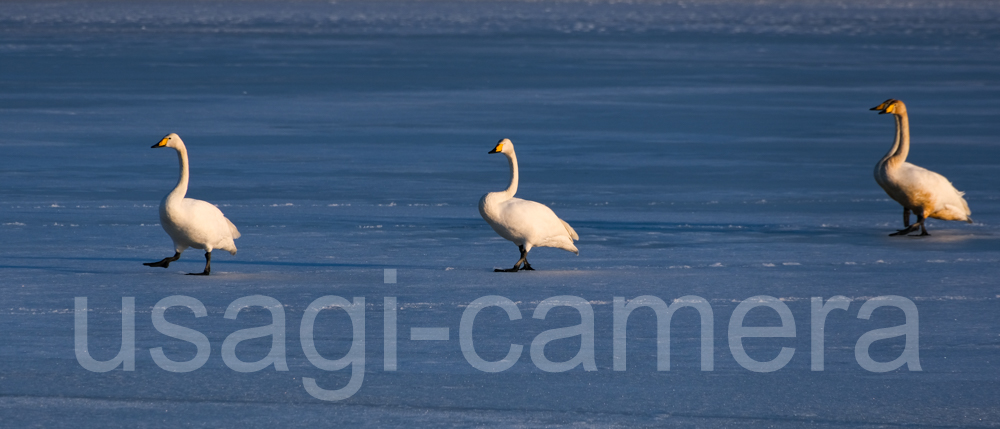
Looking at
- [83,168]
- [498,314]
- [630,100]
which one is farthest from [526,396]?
[630,100]

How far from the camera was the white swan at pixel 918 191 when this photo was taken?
8055mm

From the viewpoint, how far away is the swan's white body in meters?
6.38

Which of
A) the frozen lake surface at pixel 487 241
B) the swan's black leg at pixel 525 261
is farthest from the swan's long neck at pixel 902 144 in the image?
the swan's black leg at pixel 525 261

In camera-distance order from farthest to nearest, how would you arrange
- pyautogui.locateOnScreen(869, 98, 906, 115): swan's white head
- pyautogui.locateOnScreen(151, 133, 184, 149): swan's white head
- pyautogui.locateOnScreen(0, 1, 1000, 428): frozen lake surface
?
pyautogui.locateOnScreen(869, 98, 906, 115): swan's white head, pyautogui.locateOnScreen(151, 133, 184, 149): swan's white head, pyautogui.locateOnScreen(0, 1, 1000, 428): frozen lake surface

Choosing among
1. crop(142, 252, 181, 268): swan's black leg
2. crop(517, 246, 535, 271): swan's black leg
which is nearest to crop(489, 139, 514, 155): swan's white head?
crop(517, 246, 535, 271): swan's black leg

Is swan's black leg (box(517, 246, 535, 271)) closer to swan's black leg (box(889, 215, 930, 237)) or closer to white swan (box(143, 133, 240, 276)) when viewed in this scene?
white swan (box(143, 133, 240, 276))

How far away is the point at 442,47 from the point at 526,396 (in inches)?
1076

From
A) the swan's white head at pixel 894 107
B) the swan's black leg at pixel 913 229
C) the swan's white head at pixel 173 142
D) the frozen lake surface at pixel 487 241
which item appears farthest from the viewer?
the swan's white head at pixel 894 107

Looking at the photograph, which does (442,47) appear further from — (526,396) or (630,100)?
(526,396)

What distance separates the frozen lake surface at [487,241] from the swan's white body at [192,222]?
0.20 m

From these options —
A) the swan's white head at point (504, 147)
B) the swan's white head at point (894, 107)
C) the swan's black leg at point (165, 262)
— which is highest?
the swan's white head at point (894, 107)

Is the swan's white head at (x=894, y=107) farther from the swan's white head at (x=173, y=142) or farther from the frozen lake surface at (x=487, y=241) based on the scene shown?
the swan's white head at (x=173, y=142)

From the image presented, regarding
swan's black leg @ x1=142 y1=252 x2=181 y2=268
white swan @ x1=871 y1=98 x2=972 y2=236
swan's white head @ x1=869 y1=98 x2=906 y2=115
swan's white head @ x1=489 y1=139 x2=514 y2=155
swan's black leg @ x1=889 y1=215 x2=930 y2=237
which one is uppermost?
swan's white head @ x1=869 y1=98 x2=906 y2=115

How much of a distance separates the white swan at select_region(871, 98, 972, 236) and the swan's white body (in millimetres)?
4018
